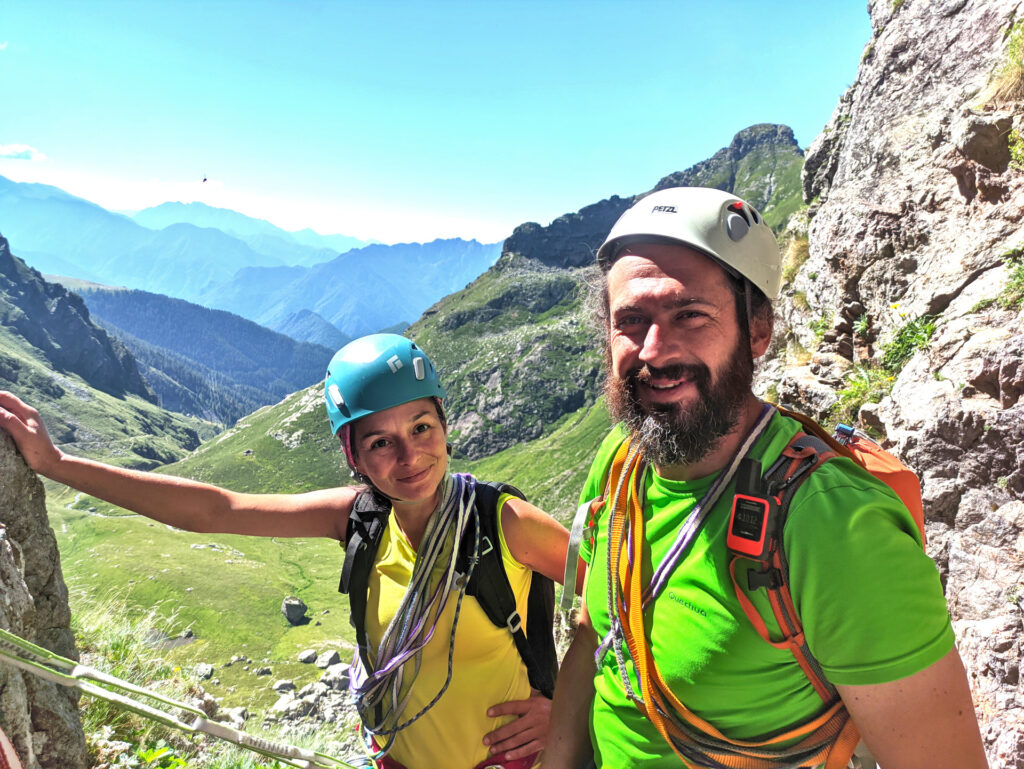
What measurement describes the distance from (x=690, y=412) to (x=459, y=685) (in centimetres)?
238

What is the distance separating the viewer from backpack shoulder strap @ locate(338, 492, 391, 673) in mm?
3906

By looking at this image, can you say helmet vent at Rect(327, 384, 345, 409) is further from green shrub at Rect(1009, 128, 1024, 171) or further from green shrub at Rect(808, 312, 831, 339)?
green shrub at Rect(808, 312, 831, 339)

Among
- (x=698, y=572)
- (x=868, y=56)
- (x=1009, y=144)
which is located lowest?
(x=698, y=572)

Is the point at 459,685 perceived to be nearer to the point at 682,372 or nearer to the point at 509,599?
the point at 509,599

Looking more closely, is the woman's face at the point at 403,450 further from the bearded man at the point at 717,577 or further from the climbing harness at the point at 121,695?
the climbing harness at the point at 121,695

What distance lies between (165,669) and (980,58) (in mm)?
17362

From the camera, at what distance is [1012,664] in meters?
4.43

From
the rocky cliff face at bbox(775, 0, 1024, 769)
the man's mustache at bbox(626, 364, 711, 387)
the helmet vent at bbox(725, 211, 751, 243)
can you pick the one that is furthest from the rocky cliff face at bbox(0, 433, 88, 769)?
the rocky cliff face at bbox(775, 0, 1024, 769)

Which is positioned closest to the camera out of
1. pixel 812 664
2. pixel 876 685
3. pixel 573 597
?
pixel 876 685

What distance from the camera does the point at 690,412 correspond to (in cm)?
282

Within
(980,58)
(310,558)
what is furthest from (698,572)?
(310,558)

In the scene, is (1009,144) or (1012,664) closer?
(1012,664)

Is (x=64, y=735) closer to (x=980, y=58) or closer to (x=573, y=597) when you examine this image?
(x=573, y=597)

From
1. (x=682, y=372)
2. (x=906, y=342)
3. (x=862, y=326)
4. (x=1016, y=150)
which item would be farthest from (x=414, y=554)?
(x=1016, y=150)
